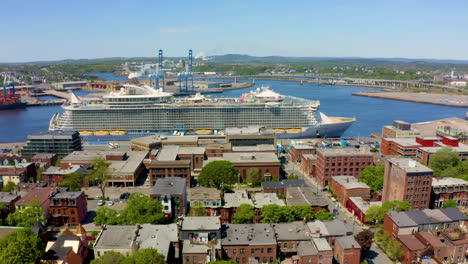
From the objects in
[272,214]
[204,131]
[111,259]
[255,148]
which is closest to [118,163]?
[255,148]

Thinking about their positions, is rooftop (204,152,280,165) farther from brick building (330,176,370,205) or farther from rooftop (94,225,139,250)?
rooftop (94,225,139,250)

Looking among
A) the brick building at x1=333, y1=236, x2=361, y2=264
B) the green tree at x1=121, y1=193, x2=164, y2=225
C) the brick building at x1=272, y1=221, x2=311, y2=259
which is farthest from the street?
the green tree at x1=121, y1=193, x2=164, y2=225

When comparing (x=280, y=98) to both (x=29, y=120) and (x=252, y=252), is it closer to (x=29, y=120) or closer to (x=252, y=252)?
(x=252, y=252)

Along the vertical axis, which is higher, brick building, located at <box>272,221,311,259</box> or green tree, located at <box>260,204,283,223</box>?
green tree, located at <box>260,204,283,223</box>

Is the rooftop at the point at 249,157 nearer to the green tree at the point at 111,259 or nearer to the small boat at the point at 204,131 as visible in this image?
the small boat at the point at 204,131

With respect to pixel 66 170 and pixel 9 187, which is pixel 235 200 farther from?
pixel 9 187

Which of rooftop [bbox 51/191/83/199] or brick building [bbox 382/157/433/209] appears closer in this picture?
rooftop [bbox 51/191/83/199]

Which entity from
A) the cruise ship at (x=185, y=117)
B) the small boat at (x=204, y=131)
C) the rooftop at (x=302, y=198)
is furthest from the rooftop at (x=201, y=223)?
the small boat at (x=204, y=131)
